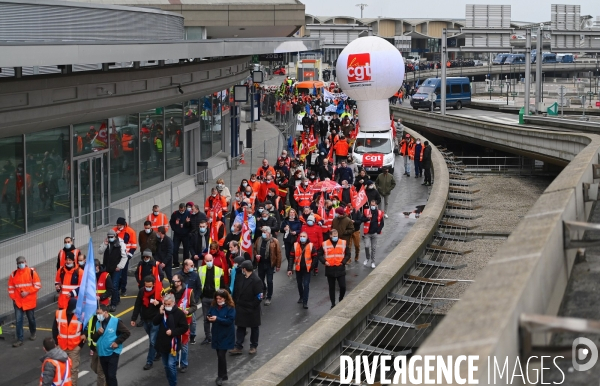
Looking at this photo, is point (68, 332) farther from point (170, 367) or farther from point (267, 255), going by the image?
point (267, 255)

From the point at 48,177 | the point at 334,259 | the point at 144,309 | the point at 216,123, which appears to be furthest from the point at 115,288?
the point at 216,123

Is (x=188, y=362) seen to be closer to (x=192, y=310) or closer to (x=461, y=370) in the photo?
(x=192, y=310)

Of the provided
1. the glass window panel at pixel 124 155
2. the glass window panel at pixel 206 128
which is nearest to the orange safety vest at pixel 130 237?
the glass window panel at pixel 124 155

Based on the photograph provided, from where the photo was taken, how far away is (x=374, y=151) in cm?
3625

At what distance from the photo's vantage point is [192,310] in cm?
1482

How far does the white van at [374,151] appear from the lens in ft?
117

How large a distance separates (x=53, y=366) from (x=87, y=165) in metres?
14.1

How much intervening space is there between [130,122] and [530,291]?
972 inches

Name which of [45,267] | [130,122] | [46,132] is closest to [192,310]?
[45,267]

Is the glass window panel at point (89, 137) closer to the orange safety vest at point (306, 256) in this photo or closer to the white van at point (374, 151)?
the orange safety vest at point (306, 256)

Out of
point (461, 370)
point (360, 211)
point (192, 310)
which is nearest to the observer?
point (461, 370)

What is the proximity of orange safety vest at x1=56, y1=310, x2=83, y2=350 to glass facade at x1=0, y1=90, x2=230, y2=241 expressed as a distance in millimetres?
7520

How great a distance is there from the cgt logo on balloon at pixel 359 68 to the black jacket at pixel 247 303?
2597cm

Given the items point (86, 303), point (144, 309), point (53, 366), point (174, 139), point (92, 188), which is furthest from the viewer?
point (174, 139)
